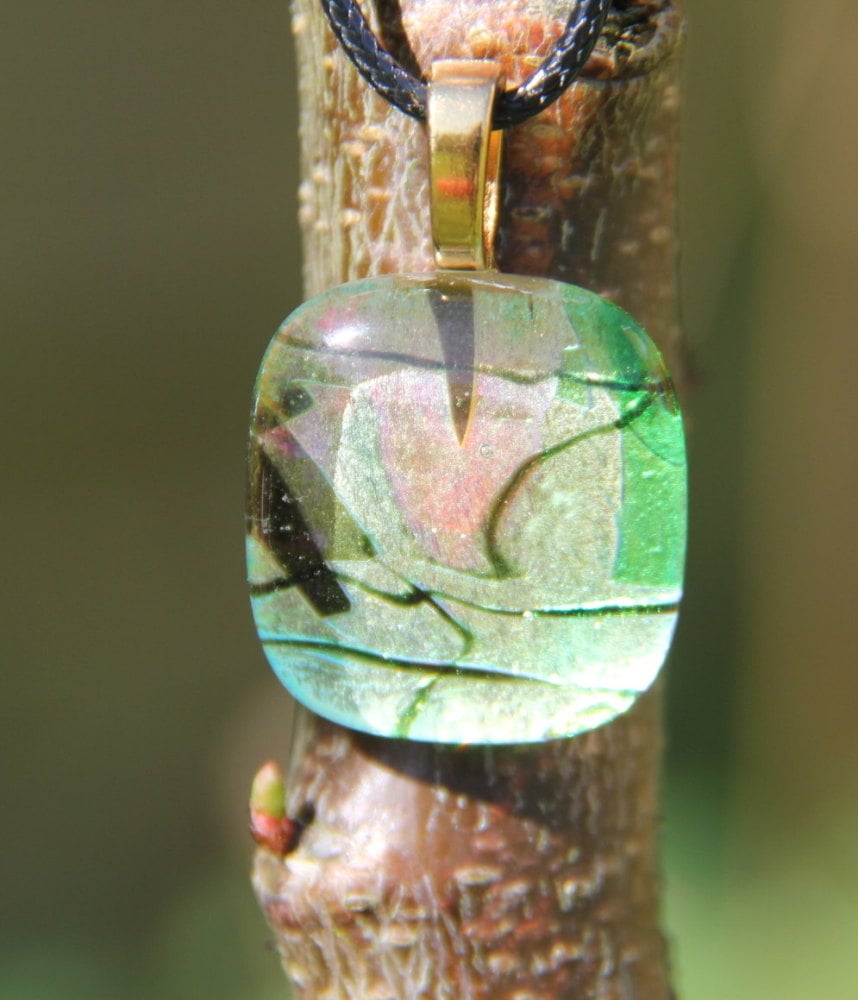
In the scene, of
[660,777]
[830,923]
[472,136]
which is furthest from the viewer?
[830,923]

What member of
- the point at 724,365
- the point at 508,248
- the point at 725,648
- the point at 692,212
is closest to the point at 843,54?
the point at 692,212

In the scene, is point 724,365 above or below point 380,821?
above

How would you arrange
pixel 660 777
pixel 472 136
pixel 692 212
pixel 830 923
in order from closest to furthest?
pixel 472 136 → pixel 660 777 → pixel 830 923 → pixel 692 212

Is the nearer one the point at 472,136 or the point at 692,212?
the point at 472,136

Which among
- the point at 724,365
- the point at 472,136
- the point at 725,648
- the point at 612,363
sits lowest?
the point at 725,648

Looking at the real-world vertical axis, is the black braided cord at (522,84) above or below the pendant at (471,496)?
above

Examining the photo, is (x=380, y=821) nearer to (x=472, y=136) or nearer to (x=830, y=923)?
(x=472, y=136)
